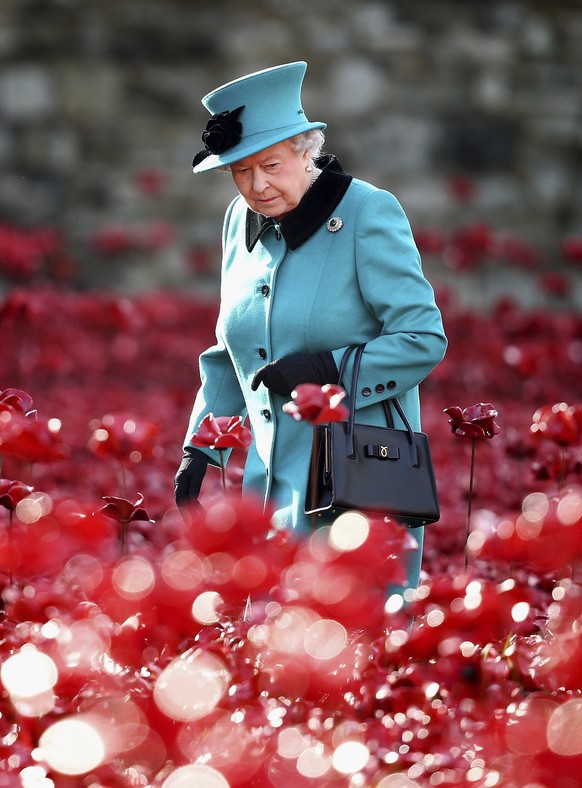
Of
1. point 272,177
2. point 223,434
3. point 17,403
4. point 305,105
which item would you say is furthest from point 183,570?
point 305,105

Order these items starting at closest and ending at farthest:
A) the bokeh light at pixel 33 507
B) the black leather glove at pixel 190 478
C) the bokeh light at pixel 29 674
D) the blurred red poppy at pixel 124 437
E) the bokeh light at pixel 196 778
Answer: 1. the bokeh light at pixel 196 778
2. the bokeh light at pixel 29 674
3. the bokeh light at pixel 33 507
4. the blurred red poppy at pixel 124 437
5. the black leather glove at pixel 190 478

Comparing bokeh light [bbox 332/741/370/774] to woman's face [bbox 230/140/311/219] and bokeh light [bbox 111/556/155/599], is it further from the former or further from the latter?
woman's face [bbox 230/140/311/219]

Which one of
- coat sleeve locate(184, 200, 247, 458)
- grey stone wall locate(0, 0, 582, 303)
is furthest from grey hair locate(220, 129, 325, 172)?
grey stone wall locate(0, 0, 582, 303)

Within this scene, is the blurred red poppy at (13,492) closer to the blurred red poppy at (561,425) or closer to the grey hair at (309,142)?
the grey hair at (309,142)

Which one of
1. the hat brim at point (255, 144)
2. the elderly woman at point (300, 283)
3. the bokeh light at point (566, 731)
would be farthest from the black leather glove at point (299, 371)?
the bokeh light at point (566, 731)

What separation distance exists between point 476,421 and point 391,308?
1.23 feet

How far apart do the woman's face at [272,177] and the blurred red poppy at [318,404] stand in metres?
0.65

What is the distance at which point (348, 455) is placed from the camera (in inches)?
95.8

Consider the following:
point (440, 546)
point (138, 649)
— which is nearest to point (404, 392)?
point (138, 649)

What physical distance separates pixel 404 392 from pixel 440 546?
1796 mm

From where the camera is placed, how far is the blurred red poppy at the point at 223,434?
7.90 ft

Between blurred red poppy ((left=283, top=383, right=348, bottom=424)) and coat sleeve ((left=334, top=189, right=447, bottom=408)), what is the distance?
1.40ft

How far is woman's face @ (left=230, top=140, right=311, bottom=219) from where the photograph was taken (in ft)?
8.45

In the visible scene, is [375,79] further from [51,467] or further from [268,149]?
[268,149]
